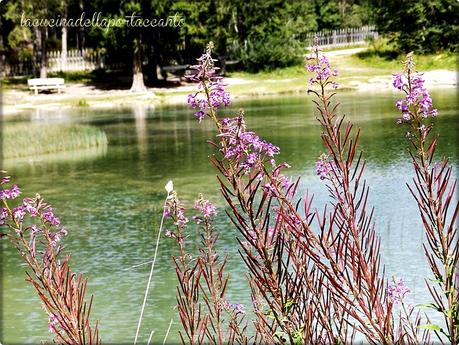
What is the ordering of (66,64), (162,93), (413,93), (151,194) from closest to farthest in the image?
(413,93)
(151,194)
(162,93)
(66,64)

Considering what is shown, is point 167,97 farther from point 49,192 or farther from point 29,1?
point 49,192

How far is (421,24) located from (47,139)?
27214 mm

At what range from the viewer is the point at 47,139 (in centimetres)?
2591

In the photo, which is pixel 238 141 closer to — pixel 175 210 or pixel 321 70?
pixel 321 70

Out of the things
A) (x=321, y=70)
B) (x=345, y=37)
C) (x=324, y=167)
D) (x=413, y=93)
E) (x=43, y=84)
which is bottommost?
(x=324, y=167)

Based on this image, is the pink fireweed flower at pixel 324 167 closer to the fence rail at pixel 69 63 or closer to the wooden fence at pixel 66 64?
the fence rail at pixel 69 63

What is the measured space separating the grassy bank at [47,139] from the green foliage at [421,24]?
23007mm

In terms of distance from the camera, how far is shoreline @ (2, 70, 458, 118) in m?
38.4

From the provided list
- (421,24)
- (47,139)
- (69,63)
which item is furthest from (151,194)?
(69,63)

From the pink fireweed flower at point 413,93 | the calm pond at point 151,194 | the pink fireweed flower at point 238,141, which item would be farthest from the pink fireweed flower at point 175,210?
the calm pond at point 151,194

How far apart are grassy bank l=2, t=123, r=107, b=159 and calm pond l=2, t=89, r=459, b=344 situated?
690 mm

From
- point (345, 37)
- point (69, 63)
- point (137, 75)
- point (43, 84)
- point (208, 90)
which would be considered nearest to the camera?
point (208, 90)

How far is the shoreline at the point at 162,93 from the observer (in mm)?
38438

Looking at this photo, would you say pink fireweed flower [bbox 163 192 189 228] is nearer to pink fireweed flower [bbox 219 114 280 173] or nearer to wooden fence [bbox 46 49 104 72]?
pink fireweed flower [bbox 219 114 280 173]
